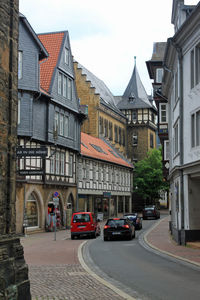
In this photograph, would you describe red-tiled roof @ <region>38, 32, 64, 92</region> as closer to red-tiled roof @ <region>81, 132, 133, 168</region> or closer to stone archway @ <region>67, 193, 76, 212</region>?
red-tiled roof @ <region>81, 132, 133, 168</region>

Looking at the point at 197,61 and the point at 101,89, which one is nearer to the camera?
the point at 197,61

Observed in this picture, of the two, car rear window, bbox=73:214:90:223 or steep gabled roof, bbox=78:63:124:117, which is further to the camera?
steep gabled roof, bbox=78:63:124:117

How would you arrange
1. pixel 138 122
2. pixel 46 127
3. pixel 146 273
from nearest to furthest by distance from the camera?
pixel 146 273 → pixel 46 127 → pixel 138 122

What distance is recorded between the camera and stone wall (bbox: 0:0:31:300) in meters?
9.72

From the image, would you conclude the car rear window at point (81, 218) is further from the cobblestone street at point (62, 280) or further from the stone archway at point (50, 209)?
the cobblestone street at point (62, 280)

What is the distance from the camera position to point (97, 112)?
67.9m

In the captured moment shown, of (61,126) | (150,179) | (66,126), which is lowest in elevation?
(150,179)

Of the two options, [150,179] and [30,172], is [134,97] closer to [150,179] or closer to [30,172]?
[150,179]

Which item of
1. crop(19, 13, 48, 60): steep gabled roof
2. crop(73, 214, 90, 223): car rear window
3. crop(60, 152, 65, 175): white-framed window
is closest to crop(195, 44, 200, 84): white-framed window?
crop(73, 214, 90, 223): car rear window

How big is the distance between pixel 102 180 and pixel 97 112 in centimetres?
1586

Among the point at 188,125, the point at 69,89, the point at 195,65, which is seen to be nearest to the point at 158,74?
the point at 69,89

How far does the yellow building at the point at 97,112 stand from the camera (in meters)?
67.6

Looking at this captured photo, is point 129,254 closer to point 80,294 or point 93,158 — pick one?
point 80,294

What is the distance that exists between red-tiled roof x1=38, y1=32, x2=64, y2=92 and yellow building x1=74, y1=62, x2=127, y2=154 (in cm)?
2452
